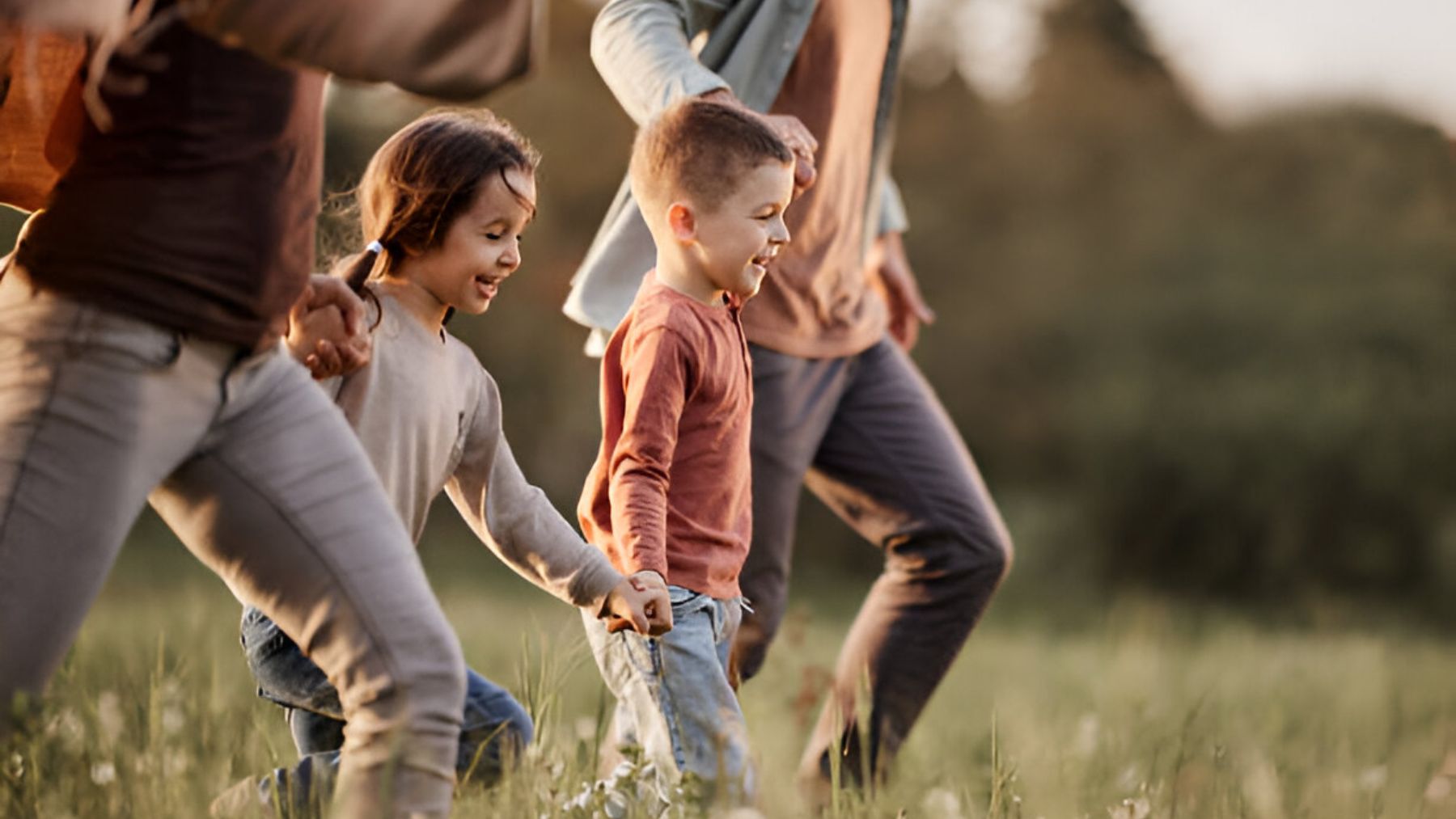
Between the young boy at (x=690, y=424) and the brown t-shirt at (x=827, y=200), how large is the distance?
56cm

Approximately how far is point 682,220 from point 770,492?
797mm

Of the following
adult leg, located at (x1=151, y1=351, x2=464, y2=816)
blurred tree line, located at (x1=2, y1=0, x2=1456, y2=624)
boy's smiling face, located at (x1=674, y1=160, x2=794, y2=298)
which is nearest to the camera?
adult leg, located at (x1=151, y1=351, x2=464, y2=816)

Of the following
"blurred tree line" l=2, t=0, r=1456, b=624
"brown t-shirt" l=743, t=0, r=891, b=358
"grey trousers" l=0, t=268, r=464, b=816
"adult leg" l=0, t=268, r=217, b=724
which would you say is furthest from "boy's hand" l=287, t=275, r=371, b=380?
"blurred tree line" l=2, t=0, r=1456, b=624

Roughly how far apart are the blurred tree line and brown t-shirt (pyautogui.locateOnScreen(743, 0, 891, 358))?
887 cm

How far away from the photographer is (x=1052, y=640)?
12719 mm

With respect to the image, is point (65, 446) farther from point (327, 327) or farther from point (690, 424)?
point (690, 424)

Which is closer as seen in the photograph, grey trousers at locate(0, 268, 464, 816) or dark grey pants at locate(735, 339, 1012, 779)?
grey trousers at locate(0, 268, 464, 816)

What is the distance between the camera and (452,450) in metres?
2.93

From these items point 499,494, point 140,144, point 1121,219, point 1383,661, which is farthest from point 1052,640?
point 140,144

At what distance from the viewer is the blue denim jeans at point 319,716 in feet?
9.44

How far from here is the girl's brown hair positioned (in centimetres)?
291

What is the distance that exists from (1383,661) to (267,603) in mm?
7855

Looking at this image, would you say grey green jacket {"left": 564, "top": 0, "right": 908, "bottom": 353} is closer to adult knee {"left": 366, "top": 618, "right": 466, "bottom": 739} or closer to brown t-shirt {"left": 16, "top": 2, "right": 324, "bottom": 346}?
brown t-shirt {"left": 16, "top": 2, "right": 324, "bottom": 346}

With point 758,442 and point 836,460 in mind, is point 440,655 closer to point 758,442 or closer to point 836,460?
point 758,442
